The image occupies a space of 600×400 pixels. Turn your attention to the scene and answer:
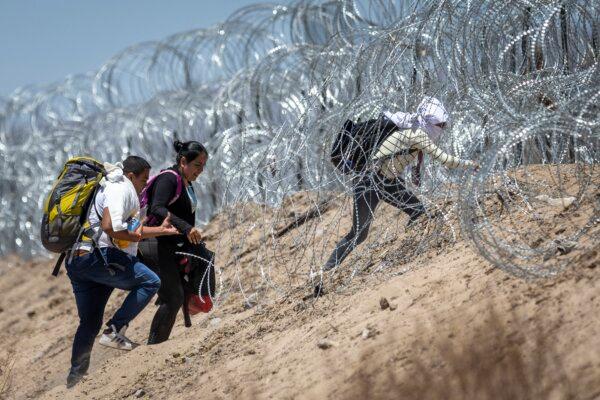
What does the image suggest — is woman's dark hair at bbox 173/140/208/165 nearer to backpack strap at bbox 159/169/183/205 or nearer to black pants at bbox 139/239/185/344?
backpack strap at bbox 159/169/183/205

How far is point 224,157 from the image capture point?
1040cm

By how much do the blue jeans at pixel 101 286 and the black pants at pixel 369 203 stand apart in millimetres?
1198

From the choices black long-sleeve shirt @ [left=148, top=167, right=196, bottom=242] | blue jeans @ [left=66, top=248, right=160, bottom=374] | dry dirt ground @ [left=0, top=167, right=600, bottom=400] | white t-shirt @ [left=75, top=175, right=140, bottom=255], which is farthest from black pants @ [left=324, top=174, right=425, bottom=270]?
white t-shirt @ [left=75, top=175, right=140, bottom=255]

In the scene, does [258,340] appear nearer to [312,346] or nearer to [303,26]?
[312,346]

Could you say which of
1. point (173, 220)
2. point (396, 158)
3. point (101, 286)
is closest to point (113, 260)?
point (101, 286)

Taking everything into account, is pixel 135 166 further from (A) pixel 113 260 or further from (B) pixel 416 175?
(B) pixel 416 175

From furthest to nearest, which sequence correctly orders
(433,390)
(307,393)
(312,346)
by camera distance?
1. (312,346)
2. (307,393)
3. (433,390)

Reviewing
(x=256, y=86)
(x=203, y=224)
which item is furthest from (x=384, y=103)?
(x=203, y=224)

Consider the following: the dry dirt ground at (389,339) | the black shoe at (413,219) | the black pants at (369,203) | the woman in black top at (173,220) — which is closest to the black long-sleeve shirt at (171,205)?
the woman in black top at (173,220)

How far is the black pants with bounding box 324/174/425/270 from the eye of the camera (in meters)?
6.36

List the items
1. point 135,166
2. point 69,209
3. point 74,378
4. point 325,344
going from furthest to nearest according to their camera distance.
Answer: point 74,378 < point 135,166 < point 69,209 < point 325,344

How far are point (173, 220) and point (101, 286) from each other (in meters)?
0.61

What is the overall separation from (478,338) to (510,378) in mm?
389

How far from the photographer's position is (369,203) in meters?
6.50
